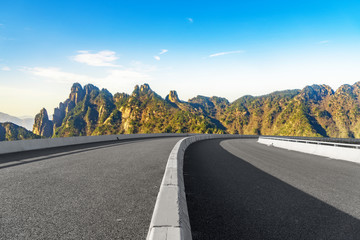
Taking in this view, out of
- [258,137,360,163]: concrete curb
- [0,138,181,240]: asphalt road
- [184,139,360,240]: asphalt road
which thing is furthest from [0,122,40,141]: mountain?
[184,139,360,240]: asphalt road

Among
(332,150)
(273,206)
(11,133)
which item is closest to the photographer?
(273,206)

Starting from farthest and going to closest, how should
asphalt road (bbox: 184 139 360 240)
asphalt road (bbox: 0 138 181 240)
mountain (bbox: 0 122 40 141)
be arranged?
mountain (bbox: 0 122 40 141), asphalt road (bbox: 184 139 360 240), asphalt road (bbox: 0 138 181 240)

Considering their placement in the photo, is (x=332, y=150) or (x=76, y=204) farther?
(x=332, y=150)

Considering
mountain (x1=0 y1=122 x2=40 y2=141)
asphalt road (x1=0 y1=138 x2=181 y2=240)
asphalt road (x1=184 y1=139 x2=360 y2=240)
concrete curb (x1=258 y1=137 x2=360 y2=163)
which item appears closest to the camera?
asphalt road (x1=0 y1=138 x2=181 y2=240)

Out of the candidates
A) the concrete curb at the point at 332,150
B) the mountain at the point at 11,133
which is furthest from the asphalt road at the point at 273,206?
the mountain at the point at 11,133

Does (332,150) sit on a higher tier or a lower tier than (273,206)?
lower

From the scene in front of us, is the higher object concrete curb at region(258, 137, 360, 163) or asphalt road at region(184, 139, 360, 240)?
asphalt road at region(184, 139, 360, 240)

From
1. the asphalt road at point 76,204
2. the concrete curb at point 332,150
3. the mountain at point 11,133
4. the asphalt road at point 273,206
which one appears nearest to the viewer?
the asphalt road at point 76,204

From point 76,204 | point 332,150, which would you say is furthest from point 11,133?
point 332,150

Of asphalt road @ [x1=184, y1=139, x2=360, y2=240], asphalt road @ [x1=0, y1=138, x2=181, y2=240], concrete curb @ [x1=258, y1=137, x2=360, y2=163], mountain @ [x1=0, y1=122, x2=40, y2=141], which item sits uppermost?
asphalt road @ [x1=0, y1=138, x2=181, y2=240]

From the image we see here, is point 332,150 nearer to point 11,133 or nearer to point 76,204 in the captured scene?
point 76,204

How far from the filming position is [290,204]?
14.5 ft

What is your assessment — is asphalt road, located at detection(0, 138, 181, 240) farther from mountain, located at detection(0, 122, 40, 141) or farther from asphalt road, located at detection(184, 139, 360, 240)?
mountain, located at detection(0, 122, 40, 141)

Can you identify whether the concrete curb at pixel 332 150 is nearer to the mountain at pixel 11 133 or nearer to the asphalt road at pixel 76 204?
the asphalt road at pixel 76 204
